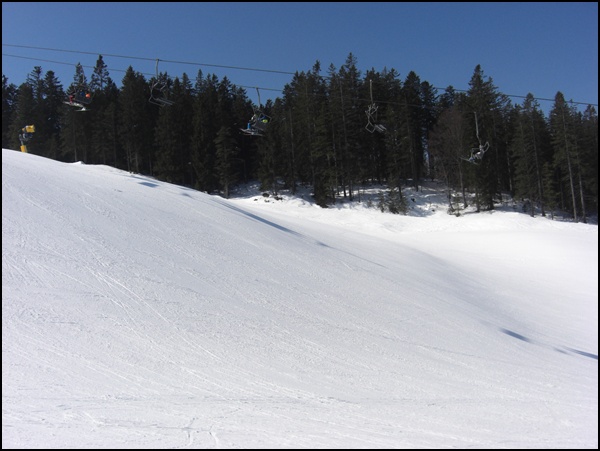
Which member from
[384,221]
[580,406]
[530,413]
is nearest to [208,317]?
[530,413]

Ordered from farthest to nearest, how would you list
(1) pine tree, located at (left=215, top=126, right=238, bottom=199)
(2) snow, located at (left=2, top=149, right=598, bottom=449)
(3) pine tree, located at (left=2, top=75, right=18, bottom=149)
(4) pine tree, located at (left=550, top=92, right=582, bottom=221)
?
(3) pine tree, located at (left=2, top=75, right=18, bottom=149) < (1) pine tree, located at (left=215, top=126, right=238, bottom=199) < (4) pine tree, located at (left=550, top=92, right=582, bottom=221) < (2) snow, located at (left=2, top=149, right=598, bottom=449)

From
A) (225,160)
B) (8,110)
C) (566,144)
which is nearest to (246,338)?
(225,160)

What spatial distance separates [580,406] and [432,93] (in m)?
59.0

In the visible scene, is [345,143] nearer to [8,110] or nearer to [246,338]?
[246,338]

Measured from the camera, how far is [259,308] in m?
8.90

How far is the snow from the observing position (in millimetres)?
4641

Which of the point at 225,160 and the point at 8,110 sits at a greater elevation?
the point at 8,110

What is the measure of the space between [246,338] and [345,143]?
133ft

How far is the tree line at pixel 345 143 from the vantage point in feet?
143

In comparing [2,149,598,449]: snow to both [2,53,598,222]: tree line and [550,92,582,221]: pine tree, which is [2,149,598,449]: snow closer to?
[2,53,598,222]: tree line

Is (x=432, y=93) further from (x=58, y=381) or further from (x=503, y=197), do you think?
(x=58, y=381)

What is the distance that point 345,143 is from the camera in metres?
46.0

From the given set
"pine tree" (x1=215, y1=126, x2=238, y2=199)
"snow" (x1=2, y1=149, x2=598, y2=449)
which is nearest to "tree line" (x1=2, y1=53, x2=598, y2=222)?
"pine tree" (x1=215, y1=126, x2=238, y2=199)

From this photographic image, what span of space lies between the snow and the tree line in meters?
27.8
